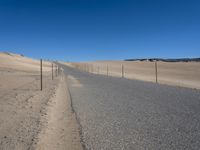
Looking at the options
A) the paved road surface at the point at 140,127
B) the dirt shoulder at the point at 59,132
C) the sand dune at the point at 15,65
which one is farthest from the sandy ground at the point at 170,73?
the dirt shoulder at the point at 59,132

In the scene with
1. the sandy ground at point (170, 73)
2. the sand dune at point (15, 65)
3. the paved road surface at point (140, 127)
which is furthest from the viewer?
the sand dune at point (15, 65)

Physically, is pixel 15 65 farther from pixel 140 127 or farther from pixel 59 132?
pixel 140 127

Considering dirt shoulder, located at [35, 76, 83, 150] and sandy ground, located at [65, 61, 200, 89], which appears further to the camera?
sandy ground, located at [65, 61, 200, 89]

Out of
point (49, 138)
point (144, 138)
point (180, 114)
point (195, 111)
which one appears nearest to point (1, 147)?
point (49, 138)

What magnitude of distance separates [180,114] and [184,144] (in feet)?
12.5

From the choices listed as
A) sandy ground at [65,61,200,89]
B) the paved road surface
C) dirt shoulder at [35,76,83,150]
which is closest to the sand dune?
sandy ground at [65,61,200,89]

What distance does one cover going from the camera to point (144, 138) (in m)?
6.98

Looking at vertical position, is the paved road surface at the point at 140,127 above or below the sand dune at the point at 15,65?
below

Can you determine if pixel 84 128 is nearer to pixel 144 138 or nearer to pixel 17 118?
pixel 144 138

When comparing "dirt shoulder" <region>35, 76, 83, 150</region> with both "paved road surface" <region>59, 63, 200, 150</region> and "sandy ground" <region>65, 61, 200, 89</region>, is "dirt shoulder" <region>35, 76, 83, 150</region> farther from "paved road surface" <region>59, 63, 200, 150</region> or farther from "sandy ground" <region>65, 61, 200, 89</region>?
"sandy ground" <region>65, 61, 200, 89</region>

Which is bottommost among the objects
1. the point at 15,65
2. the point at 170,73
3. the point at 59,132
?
the point at 59,132

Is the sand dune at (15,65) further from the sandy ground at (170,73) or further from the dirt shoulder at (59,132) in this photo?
the dirt shoulder at (59,132)

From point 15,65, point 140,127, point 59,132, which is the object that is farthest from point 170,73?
point 59,132

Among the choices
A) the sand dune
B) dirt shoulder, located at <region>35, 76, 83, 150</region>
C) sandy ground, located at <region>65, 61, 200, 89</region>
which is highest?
the sand dune
